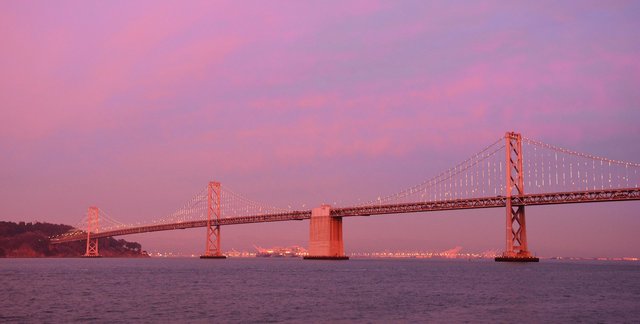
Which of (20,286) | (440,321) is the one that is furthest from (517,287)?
(20,286)

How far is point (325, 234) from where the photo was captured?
296 ft

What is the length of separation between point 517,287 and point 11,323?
86.9ft

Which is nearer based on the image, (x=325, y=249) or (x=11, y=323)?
(x=11, y=323)

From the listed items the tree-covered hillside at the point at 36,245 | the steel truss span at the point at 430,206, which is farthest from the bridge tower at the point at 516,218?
the tree-covered hillside at the point at 36,245

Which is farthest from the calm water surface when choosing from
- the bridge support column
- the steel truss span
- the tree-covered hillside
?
the tree-covered hillside

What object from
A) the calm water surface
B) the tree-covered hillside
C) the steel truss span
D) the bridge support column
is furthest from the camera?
the tree-covered hillside

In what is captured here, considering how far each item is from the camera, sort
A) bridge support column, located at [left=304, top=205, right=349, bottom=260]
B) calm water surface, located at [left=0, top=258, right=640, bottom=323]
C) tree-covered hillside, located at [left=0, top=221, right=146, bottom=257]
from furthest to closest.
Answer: tree-covered hillside, located at [left=0, top=221, right=146, bottom=257]
bridge support column, located at [left=304, top=205, right=349, bottom=260]
calm water surface, located at [left=0, top=258, right=640, bottom=323]

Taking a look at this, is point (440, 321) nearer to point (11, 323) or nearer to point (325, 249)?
point (11, 323)

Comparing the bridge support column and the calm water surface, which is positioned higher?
the bridge support column

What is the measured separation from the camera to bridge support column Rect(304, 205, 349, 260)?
89688 millimetres

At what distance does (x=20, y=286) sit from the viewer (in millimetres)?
38875

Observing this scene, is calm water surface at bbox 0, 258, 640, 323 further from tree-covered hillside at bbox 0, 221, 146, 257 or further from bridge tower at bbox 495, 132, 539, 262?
tree-covered hillside at bbox 0, 221, 146, 257

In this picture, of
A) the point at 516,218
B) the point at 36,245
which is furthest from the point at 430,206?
the point at 36,245

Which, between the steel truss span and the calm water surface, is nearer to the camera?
the calm water surface
